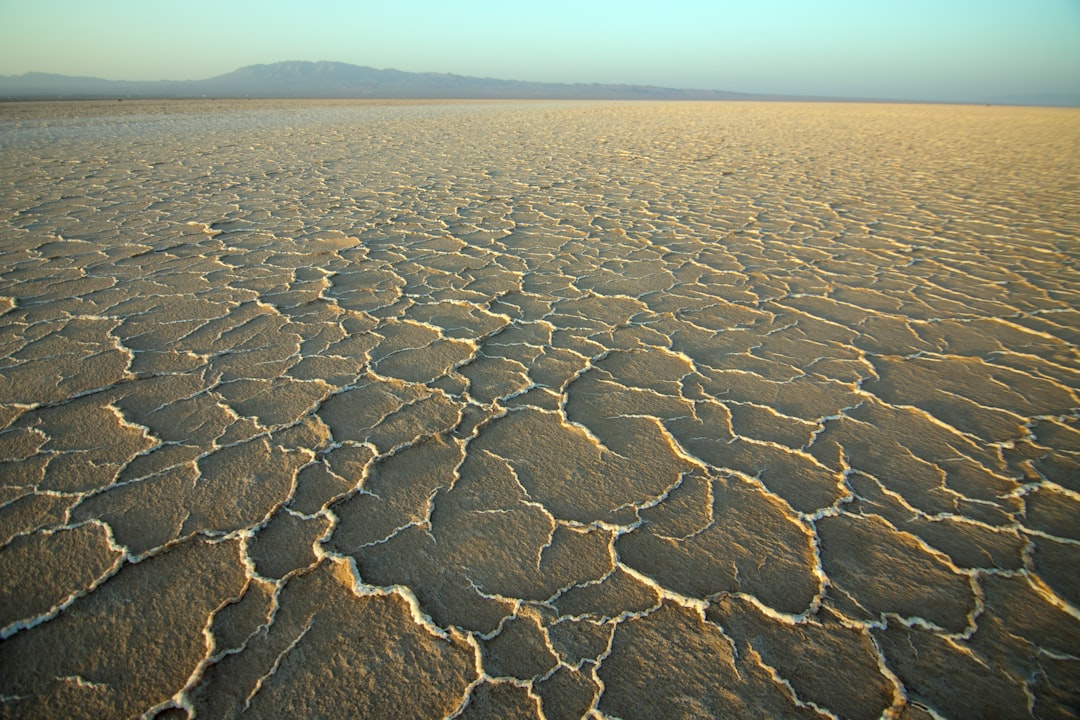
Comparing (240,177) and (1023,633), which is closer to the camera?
(1023,633)

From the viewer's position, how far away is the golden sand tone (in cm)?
112

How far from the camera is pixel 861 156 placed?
8711mm

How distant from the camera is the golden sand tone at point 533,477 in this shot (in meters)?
1.12

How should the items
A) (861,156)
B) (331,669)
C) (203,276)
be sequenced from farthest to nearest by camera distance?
(861,156), (203,276), (331,669)

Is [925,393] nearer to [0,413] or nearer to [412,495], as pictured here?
[412,495]

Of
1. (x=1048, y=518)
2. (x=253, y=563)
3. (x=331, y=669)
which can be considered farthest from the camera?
(x=1048, y=518)

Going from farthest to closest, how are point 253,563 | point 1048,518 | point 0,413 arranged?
point 0,413, point 1048,518, point 253,563

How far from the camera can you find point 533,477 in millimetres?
1664

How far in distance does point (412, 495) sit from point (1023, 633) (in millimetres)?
1411

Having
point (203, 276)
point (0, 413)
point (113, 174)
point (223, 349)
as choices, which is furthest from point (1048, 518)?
point (113, 174)

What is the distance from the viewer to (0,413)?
72.1 inches

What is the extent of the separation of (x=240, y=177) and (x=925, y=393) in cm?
640

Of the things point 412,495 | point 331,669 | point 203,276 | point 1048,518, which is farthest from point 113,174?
point 1048,518

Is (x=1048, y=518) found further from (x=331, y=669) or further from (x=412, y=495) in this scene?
(x=331, y=669)
